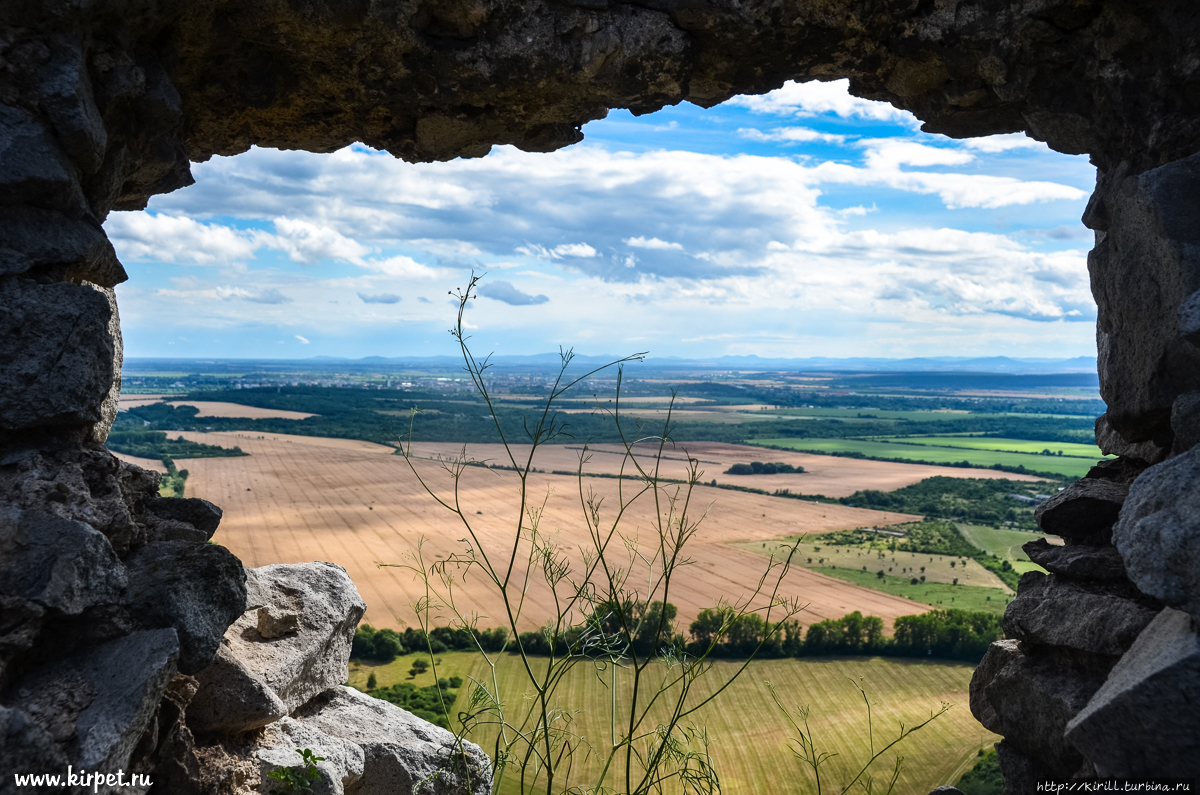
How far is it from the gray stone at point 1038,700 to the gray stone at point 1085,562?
0.41 metres

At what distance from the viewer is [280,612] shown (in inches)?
186

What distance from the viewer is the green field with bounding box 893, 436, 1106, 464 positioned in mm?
58594

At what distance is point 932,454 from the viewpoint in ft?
193

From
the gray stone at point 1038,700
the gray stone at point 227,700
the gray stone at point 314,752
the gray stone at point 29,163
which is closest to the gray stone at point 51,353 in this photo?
the gray stone at point 29,163

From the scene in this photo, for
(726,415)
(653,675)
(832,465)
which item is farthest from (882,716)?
(726,415)

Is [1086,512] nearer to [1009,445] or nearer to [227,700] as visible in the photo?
[227,700]

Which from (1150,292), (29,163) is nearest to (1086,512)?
(1150,292)

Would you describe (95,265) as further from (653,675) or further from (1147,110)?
(653,675)

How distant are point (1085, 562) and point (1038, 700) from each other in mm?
691

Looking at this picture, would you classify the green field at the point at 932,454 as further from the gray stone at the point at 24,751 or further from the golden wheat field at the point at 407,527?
the gray stone at the point at 24,751

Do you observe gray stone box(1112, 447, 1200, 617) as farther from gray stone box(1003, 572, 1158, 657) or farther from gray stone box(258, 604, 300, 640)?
gray stone box(258, 604, 300, 640)

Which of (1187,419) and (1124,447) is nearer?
(1187,419)

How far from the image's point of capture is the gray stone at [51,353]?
309 centimetres

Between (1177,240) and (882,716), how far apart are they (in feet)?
31.5
